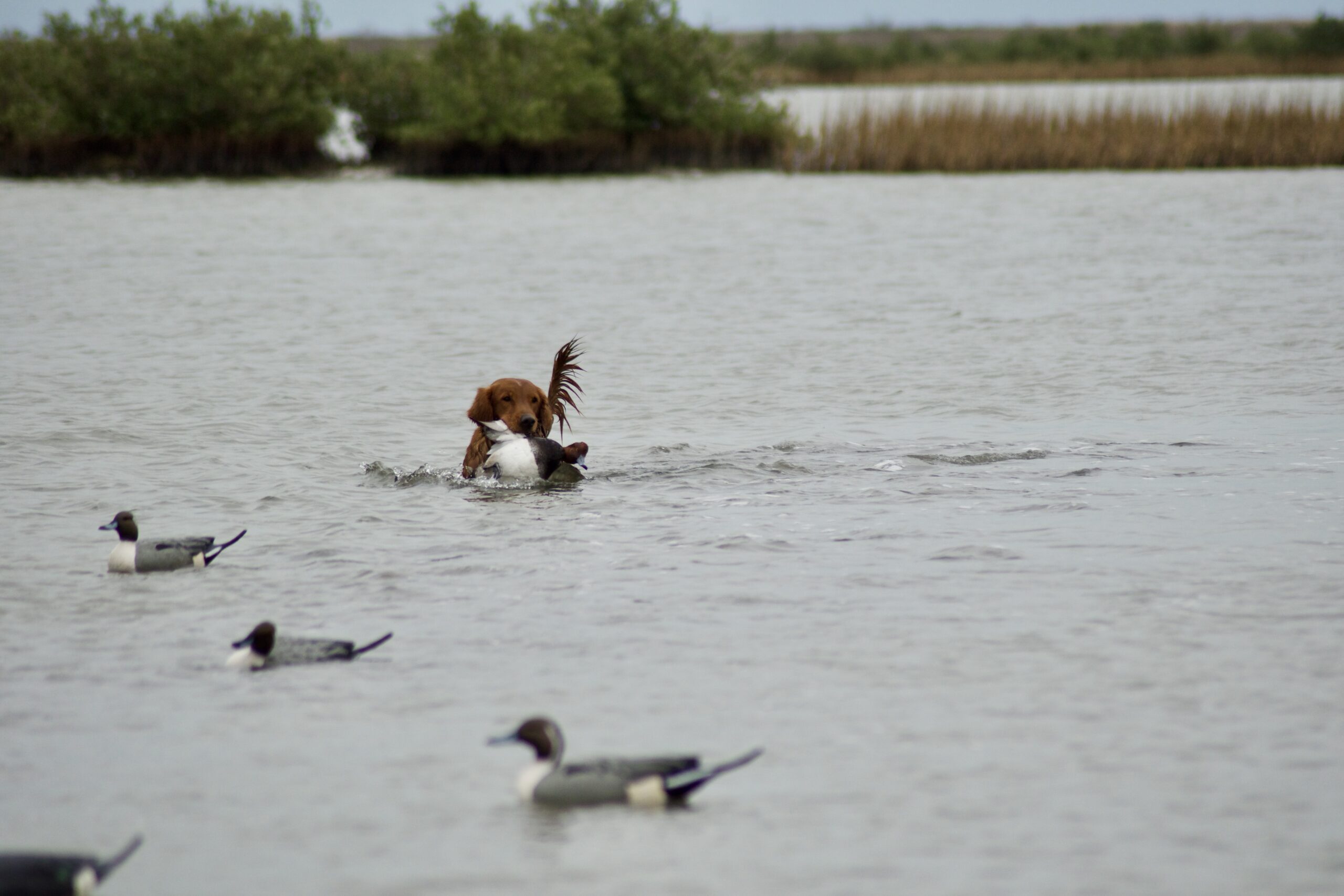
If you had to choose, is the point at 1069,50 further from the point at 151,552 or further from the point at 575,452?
the point at 151,552

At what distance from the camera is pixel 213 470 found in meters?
9.98

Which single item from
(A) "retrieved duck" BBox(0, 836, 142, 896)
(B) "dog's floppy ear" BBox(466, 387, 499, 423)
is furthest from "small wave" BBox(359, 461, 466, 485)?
(A) "retrieved duck" BBox(0, 836, 142, 896)

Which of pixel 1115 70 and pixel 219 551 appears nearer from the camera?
pixel 219 551

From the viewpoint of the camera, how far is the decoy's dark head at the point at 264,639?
5.76 metres

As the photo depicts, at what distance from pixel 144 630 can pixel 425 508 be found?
252 cm

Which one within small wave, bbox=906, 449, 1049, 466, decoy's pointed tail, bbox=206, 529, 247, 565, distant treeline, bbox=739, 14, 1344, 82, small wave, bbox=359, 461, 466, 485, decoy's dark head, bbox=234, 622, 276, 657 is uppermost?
distant treeline, bbox=739, 14, 1344, 82

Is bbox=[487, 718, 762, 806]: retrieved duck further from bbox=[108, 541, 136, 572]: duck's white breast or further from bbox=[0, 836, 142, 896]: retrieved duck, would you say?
bbox=[108, 541, 136, 572]: duck's white breast

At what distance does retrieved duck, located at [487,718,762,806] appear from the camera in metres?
4.64

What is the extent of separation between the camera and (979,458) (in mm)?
9922

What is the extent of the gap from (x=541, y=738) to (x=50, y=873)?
4.75ft

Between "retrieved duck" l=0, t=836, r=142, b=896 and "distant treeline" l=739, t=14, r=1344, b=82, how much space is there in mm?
58803

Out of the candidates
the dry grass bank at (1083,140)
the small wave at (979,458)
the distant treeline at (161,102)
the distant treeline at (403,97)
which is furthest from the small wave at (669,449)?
the distant treeline at (161,102)

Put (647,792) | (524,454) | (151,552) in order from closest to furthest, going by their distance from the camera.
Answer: (647,792) < (151,552) < (524,454)

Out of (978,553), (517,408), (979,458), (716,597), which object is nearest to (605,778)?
(716,597)
